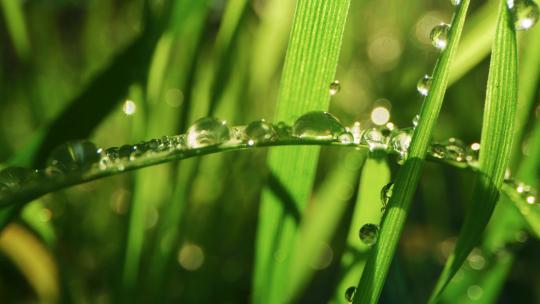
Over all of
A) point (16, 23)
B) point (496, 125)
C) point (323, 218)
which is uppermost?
point (16, 23)

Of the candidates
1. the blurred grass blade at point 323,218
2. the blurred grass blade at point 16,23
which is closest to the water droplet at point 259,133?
the blurred grass blade at point 323,218

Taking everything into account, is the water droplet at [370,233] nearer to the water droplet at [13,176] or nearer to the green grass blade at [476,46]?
the water droplet at [13,176]

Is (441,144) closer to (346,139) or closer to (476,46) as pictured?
(346,139)

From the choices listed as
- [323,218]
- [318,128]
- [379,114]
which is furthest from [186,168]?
[379,114]

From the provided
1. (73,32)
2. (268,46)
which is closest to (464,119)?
(268,46)

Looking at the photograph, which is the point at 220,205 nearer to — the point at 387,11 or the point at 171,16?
the point at 171,16

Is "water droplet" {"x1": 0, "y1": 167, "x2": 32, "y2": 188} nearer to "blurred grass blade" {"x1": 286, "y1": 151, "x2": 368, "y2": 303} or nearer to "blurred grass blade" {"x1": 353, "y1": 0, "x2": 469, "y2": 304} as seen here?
"blurred grass blade" {"x1": 353, "y1": 0, "x2": 469, "y2": 304}
